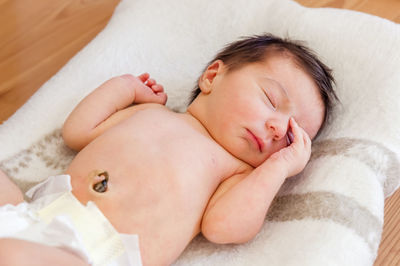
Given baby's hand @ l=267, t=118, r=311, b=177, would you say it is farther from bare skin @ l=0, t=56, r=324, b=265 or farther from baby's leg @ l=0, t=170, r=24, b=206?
baby's leg @ l=0, t=170, r=24, b=206

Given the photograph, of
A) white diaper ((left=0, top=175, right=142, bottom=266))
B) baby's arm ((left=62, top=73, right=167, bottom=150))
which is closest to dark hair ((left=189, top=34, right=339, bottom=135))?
baby's arm ((left=62, top=73, right=167, bottom=150))

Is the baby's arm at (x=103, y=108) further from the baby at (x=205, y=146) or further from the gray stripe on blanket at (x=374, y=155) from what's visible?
the gray stripe on blanket at (x=374, y=155)

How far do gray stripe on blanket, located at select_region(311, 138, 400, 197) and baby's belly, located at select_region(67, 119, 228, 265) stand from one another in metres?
0.27

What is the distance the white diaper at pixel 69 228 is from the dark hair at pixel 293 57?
0.44 metres

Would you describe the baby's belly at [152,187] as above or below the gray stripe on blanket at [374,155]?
above

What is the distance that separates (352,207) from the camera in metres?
0.93

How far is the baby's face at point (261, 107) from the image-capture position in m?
0.99

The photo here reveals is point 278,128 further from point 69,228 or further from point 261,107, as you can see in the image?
point 69,228

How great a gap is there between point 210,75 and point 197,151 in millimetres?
212

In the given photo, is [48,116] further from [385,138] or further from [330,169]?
[385,138]

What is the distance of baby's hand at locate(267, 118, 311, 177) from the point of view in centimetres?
97

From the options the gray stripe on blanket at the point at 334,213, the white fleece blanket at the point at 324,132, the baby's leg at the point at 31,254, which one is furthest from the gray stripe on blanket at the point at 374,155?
the baby's leg at the point at 31,254

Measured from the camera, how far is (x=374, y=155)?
1.01m

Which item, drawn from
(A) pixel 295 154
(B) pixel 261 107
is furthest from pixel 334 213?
(B) pixel 261 107
